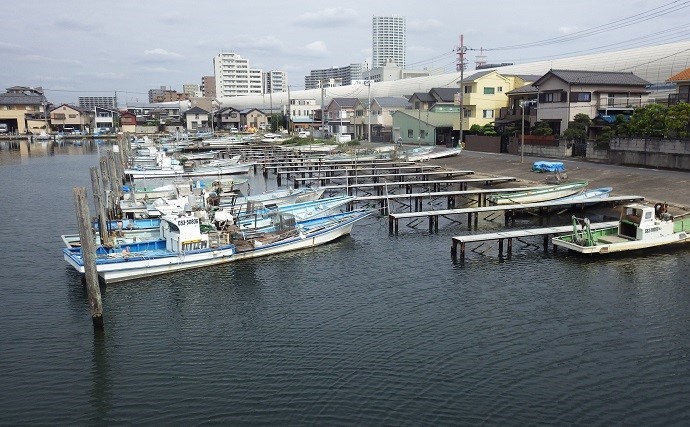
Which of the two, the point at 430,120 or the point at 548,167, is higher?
the point at 430,120

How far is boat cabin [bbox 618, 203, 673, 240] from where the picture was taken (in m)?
27.4

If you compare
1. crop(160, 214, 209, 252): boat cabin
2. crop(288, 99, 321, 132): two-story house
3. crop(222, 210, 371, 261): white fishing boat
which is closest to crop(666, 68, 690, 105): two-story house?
crop(222, 210, 371, 261): white fishing boat

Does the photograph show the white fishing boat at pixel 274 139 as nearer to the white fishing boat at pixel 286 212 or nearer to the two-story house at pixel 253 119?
the two-story house at pixel 253 119

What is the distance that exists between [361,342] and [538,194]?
24879 mm

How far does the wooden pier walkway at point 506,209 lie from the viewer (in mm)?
33803

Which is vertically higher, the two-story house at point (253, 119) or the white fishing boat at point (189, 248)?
the two-story house at point (253, 119)

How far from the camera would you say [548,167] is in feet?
155

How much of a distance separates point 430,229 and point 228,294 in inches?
575

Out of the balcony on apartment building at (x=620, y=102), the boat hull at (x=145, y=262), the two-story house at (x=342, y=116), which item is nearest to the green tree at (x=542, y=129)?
the balcony on apartment building at (x=620, y=102)

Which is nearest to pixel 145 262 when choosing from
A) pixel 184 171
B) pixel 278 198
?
pixel 278 198

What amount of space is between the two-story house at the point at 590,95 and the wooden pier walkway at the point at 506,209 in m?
24.4

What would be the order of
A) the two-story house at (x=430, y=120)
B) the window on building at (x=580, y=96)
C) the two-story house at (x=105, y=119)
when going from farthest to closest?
1. the two-story house at (x=105, y=119)
2. the two-story house at (x=430, y=120)
3. the window on building at (x=580, y=96)

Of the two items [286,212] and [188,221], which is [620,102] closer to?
[286,212]

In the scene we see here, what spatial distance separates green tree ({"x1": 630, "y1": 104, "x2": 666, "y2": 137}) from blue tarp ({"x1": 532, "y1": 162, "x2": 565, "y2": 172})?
23.4 ft
